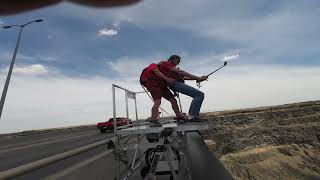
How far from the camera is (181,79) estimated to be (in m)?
8.34

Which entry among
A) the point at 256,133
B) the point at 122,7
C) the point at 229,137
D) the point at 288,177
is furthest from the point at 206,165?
the point at 256,133

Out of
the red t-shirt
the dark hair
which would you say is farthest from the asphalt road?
the dark hair

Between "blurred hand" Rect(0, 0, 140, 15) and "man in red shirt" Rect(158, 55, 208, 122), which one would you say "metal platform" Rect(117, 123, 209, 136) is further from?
"blurred hand" Rect(0, 0, 140, 15)

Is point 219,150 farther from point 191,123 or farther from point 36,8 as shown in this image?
point 36,8

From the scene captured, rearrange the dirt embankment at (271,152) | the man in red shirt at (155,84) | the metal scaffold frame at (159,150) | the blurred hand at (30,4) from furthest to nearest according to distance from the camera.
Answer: the dirt embankment at (271,152) → the man in red shirt at (155,84) → the metal scaffold frame at (159,150) → the blurred hand at (30,4)

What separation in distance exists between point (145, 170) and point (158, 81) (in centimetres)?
168

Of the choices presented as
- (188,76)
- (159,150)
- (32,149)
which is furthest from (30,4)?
(32,149)

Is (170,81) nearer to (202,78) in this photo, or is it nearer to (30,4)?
(202,78)

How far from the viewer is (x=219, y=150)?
25172mm

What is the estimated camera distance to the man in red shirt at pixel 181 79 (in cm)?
800

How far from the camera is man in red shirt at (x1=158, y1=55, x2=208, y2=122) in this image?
26.2 feet

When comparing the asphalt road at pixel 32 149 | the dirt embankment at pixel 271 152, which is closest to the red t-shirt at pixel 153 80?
the asphalt road at pixel 32 149

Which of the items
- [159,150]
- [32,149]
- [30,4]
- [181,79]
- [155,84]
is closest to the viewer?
[30,4]

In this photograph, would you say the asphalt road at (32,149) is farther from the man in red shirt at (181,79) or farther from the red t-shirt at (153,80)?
the man in red shirt at (181,79)
